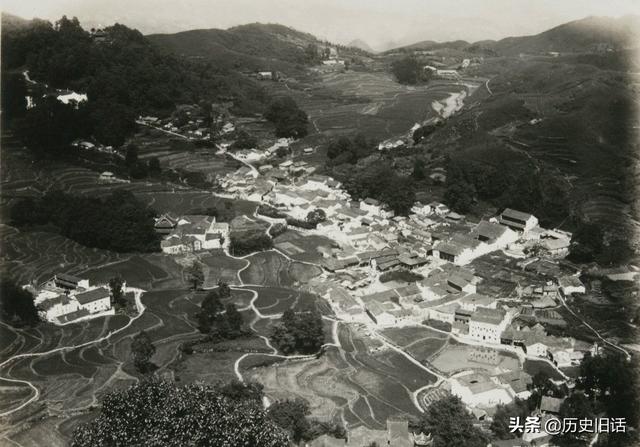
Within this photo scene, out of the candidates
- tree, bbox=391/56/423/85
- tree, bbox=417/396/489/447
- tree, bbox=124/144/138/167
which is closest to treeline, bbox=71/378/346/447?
tree, bbox=417/396/489/447

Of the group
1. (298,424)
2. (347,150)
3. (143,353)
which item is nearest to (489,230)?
(347,150)

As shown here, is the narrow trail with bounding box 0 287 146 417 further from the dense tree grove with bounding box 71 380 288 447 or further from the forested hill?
the forested hill

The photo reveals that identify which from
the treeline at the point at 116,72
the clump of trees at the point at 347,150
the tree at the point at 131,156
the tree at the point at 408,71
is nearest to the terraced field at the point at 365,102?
the tree at the point at 408,71

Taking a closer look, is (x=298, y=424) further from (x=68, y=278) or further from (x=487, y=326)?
(x=68, y=278)

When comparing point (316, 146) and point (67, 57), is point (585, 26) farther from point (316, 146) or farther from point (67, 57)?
point (67, 57)

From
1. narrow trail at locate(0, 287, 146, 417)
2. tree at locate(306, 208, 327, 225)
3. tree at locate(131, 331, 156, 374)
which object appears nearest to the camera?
narrow trail at locate(0, 287, 146, 417)

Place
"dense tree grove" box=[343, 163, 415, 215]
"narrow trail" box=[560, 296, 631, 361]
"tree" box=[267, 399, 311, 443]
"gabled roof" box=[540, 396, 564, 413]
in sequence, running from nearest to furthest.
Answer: "tree" box=[267, 399, 311, 443]
"gabled roof" box=[540, 396, 564, 413]
"narrow trail" box=[560, 296, 631, 361]
"dense tree grove" box=[343, 163, 415, 215]

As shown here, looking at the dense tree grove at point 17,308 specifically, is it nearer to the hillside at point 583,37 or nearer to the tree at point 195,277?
the tree at point 195,277
